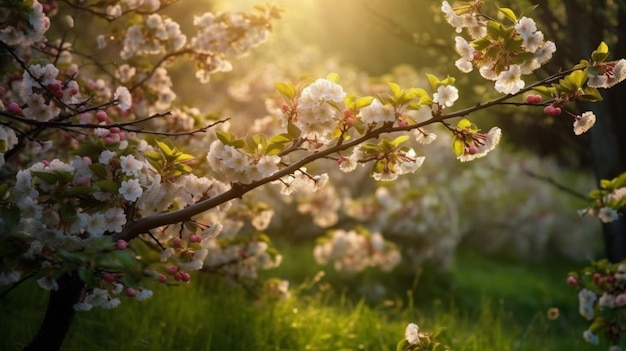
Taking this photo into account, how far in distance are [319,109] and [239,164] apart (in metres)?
0.37

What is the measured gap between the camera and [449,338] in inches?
186

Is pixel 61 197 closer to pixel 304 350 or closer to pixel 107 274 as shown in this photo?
pixel 107 274

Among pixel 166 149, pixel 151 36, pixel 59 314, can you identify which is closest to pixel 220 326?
pixel 59 314

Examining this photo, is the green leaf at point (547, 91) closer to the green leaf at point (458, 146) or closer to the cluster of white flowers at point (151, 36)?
the green leaf at point (458, 146)

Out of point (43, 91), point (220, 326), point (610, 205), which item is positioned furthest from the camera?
→ point (220, 326)

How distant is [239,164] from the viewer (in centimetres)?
257

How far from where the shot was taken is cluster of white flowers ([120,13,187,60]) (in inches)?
159

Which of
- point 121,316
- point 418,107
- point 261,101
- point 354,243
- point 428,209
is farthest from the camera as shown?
point 261,101

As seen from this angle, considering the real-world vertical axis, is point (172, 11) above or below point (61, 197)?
below

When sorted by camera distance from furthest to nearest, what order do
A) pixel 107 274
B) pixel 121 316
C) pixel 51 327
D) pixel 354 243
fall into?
pixel 354 243 < pixel 121 316 < pixel 51 327 < pixel 107 274

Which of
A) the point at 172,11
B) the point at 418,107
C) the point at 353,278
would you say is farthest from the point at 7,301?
the point at 172,11

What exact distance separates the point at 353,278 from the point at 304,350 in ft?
14.5

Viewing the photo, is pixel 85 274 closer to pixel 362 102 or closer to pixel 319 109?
pixel 319 109

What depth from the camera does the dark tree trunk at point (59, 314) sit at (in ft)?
8.89
